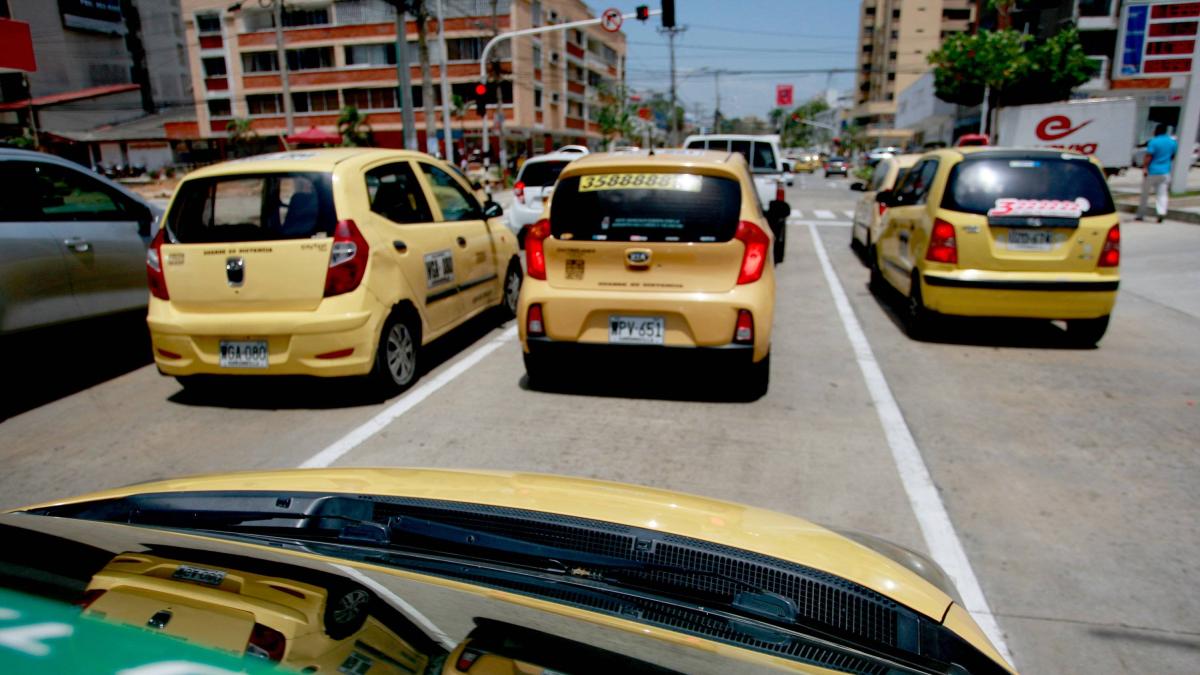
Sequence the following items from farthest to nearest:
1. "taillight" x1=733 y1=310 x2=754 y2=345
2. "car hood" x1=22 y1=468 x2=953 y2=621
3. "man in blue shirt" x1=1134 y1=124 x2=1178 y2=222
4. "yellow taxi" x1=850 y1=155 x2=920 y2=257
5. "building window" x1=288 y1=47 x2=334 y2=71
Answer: "building window" x1=288 y1=47 x2=334 y2=71, "man in blue shirt" x1=1134 y1=124 x2=1178 y2=222, "yellow taxi" x1=850 y1=155 x2=920 y2=257, "taillight" x1=733 y1=310 x2=754 y2=345, "car hood" x1=22 y1=468 x2=953 y2=621

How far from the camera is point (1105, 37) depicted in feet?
177

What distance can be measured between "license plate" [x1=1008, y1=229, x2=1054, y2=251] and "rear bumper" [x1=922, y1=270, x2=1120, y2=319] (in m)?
0.25

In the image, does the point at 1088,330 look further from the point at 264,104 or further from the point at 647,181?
the point at 264,104

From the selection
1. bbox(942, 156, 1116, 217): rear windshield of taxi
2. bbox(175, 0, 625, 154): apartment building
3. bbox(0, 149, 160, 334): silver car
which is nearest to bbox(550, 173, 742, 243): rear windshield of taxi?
bbox(942, 156, 1116, 217): rear windshield of taxi

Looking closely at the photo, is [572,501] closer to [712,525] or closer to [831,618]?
[712,525]

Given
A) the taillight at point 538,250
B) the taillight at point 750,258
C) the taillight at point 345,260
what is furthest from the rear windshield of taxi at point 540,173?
the taillight at point 750,258

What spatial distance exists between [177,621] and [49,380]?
6800 mm

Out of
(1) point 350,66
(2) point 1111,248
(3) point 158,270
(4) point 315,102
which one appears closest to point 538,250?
(3) point 158,270

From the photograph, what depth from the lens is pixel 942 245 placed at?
7051 mm

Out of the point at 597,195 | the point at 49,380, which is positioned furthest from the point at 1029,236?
the point at 49,380

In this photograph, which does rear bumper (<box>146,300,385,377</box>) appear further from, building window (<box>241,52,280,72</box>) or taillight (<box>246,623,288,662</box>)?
building window (<box>241,52,280,72</box>)

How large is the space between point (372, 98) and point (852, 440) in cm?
6335

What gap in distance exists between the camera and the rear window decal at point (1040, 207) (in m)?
6.80

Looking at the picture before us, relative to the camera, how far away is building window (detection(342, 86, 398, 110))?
61.4m
